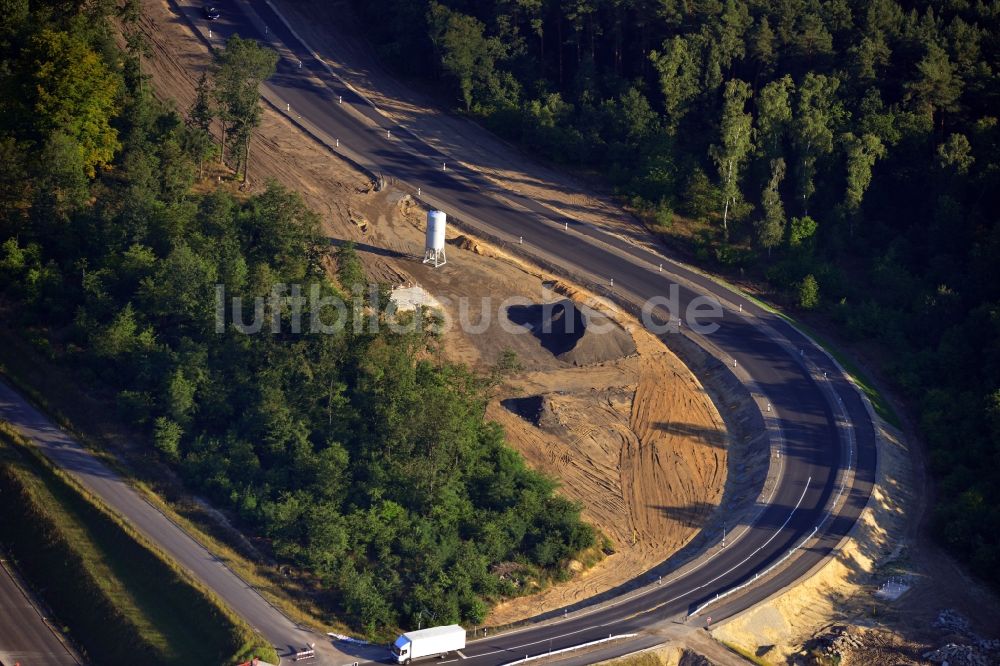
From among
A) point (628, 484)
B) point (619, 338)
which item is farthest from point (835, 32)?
point (628, 484)

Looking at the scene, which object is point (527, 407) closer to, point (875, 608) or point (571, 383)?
point (571, 383)

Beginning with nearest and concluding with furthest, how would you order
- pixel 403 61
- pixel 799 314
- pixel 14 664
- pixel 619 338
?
pixel 14 664 → pixel 619 338 → pixel 799 314 → pixel 403 61

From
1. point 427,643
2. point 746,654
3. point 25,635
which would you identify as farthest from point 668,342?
point 25,635

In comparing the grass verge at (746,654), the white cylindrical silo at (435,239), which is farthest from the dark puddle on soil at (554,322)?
the grass verge at (746,654)

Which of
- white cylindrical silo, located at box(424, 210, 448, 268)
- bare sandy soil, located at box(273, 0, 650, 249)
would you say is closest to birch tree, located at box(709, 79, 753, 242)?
bare sandy soil, located at box(273, 0, 650, 249)

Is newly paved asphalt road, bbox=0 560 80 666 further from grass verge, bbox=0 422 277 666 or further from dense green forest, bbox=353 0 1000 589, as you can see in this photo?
dense green forest, bbox=353 0 1000 589

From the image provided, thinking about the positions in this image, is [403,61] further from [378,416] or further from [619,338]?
[378,416]
